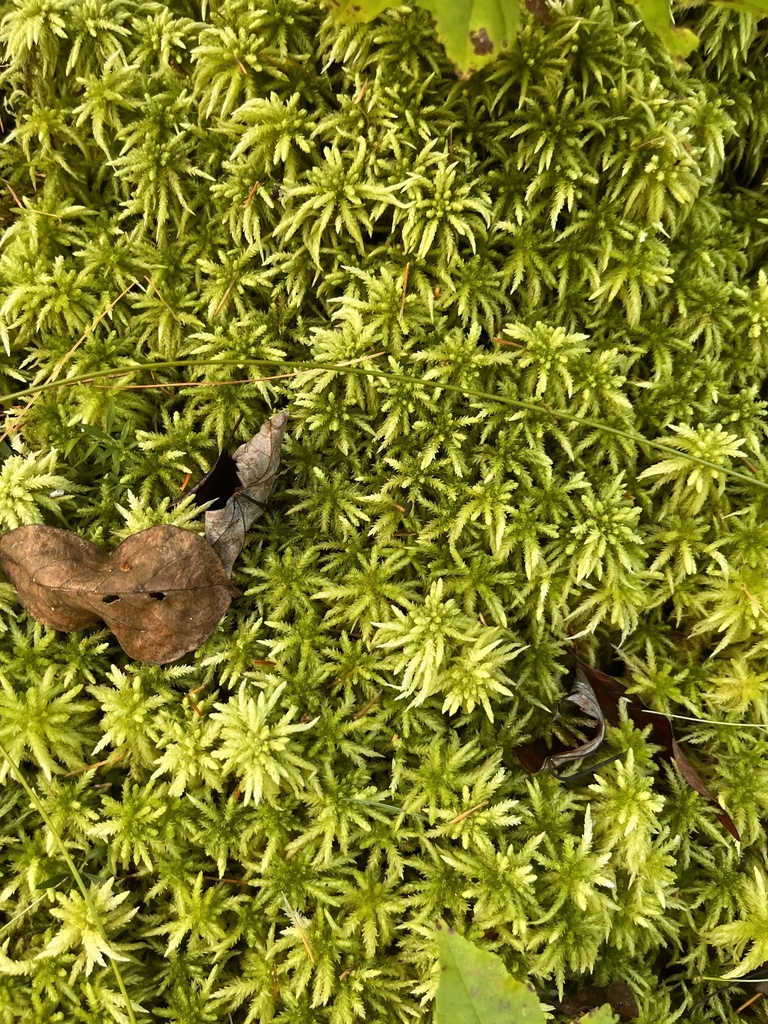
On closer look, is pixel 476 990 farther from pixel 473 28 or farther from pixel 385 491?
pixel 473 28

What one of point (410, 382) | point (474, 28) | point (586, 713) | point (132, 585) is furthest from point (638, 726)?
point (474, 28)

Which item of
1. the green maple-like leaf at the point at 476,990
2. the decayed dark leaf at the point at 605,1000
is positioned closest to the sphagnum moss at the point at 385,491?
the decayed dark leaf at the point at 605,1000

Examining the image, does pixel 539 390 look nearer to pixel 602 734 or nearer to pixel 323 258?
pixel 323 258

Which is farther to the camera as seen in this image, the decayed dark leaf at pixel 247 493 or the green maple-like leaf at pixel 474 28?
the decayed dark leaf at pixel 247 493

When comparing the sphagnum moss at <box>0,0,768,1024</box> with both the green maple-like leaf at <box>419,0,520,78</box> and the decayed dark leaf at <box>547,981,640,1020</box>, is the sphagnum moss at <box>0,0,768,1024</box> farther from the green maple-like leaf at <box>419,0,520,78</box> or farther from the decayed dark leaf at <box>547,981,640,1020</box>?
the green maple-like leaf at <box>419,0,520,78</box>

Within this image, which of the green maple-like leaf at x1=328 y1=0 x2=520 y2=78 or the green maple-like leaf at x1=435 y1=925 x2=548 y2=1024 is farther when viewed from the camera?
the green maple-like leaf at x1=328 y1=0 x2=520 y2=78

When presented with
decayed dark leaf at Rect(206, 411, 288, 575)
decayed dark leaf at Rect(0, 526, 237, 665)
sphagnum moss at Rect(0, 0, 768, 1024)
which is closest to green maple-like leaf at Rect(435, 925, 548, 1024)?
sphagnum moss at Rect(0, 0, 768, 1024)

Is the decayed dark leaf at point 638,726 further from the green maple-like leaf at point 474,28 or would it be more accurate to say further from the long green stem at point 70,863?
the green maple-like leaf at point 474,28
